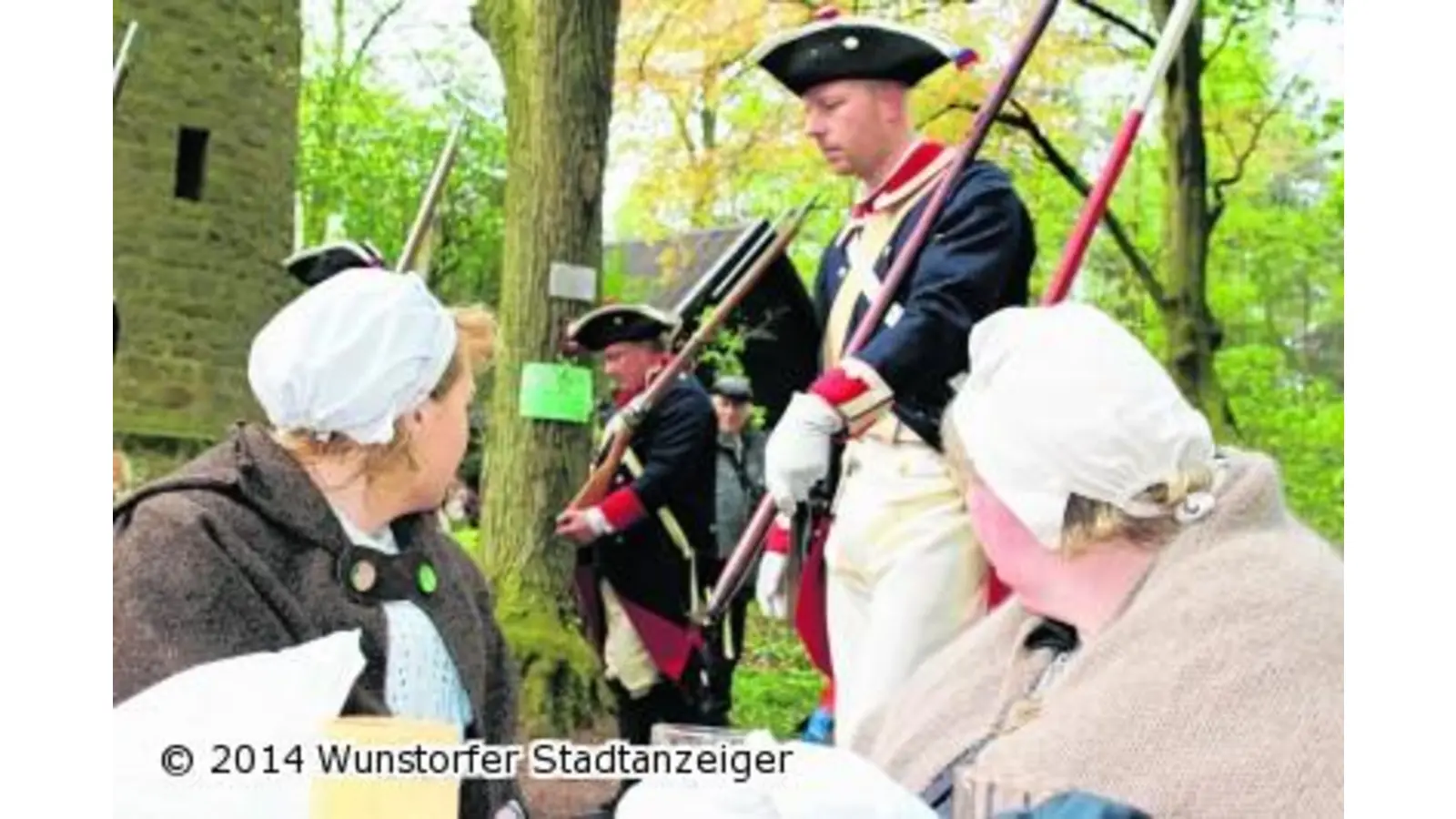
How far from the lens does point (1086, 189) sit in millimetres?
2131

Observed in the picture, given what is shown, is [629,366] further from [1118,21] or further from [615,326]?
[1118,21]

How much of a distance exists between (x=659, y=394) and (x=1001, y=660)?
0.71m

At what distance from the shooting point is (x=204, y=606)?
1759 mm

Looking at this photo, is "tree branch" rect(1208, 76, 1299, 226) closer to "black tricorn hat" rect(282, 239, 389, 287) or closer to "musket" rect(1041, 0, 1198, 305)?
"musket" rect(1041, 0, 1198, 305)

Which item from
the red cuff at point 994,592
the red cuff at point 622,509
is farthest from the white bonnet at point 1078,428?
the red cuff at point 622,509

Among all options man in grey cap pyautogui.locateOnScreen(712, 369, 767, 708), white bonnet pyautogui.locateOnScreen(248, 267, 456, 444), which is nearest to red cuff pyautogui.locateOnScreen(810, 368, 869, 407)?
man in grey cap pyautogui.locateOnScreen(712, 369, 767, 708)

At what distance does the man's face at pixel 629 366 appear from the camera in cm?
232

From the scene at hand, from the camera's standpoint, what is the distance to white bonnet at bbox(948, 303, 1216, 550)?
5.22 feet

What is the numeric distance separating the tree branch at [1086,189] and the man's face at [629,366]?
475 millimetres

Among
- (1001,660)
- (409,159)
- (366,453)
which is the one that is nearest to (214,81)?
(409,159)

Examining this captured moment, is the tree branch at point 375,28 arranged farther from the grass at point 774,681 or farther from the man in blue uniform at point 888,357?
the grass at point 774,681

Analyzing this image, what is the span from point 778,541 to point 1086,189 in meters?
0.50

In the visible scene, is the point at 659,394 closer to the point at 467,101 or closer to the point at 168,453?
the point at 467,101

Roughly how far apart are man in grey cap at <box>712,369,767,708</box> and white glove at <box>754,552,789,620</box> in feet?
0.22
